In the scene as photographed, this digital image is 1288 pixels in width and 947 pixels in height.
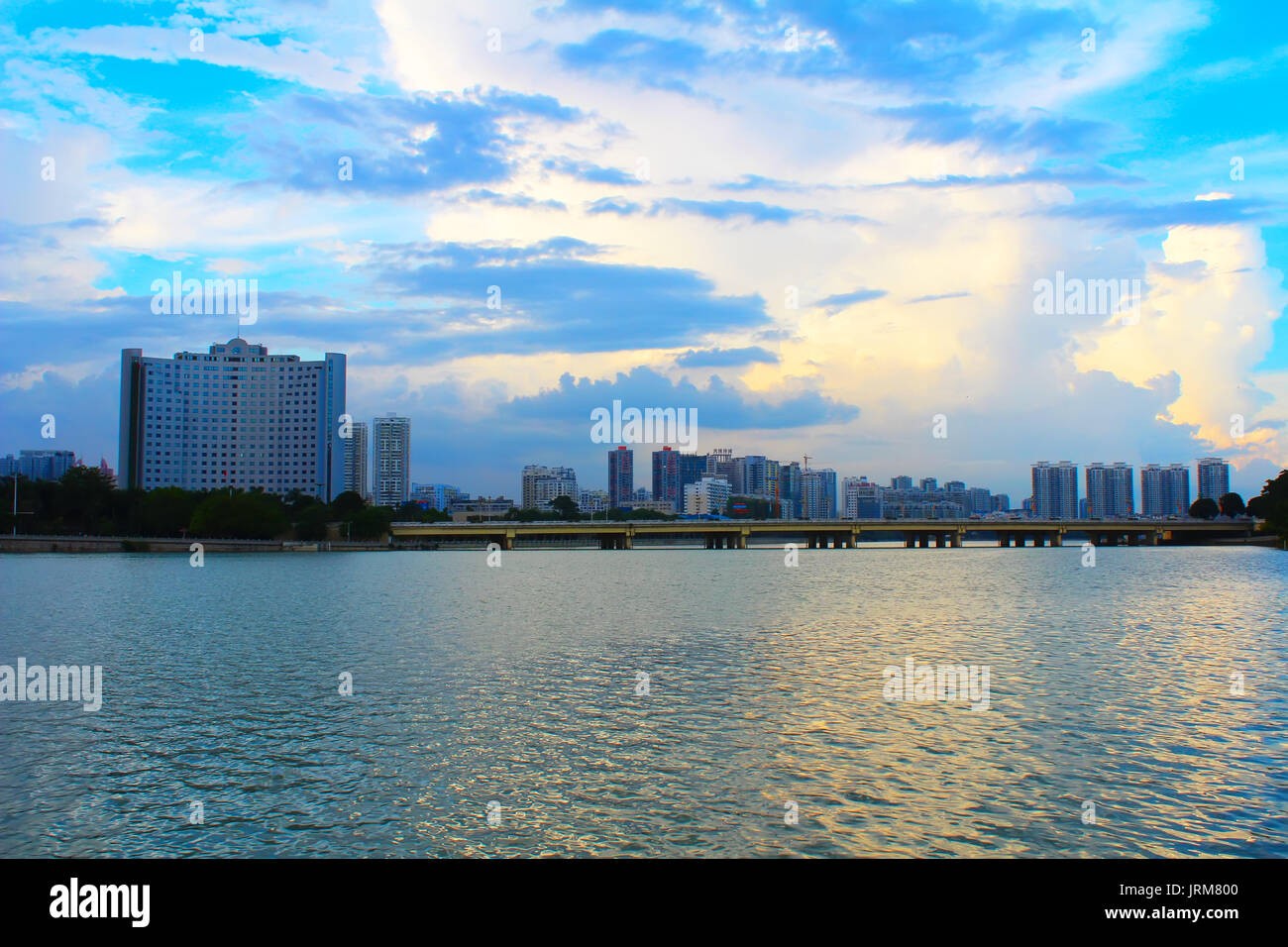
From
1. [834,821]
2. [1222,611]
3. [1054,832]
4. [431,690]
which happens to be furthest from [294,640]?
[1222,611]

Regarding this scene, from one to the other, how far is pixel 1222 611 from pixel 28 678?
177ft

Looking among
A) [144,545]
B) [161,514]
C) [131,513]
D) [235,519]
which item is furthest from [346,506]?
[144,545]

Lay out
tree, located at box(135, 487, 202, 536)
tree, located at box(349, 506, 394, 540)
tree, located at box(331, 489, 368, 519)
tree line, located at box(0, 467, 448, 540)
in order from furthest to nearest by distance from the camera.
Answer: tree, located at box(331, 489, 368, 519), tree, located at box(349, 506, 394, 540), tree, located at box(135, 487, 202, 536), tree line, located at box(0, 467, 448, 540)

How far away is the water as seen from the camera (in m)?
13.7

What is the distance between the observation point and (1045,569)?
98.4 meters

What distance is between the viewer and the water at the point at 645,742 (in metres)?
13.7

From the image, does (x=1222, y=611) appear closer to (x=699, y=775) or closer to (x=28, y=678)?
(x=699, y=775)

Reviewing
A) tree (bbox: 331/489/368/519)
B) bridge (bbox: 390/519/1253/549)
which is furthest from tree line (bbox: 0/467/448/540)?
bridge (bbox: 390/519/1253/549)

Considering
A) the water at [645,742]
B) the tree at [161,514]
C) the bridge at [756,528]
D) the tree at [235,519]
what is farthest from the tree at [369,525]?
the water at [645,742]

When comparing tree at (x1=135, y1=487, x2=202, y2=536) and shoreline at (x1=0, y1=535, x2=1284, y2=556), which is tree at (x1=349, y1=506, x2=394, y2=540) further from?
tree at (x1=135, y1=487, x2=202, y2=536)

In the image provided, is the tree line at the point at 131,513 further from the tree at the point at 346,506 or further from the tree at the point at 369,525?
the tree at the point at 346,506

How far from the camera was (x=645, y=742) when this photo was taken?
1888cm

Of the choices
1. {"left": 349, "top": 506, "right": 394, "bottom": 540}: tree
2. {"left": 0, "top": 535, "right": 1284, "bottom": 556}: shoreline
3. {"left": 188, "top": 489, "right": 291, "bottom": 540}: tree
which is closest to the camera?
{"left": 0, "top": 535, "right": 1284, "bottom": 556}: shoreline

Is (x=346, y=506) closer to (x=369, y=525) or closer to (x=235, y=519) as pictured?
(x=369, y=525)
